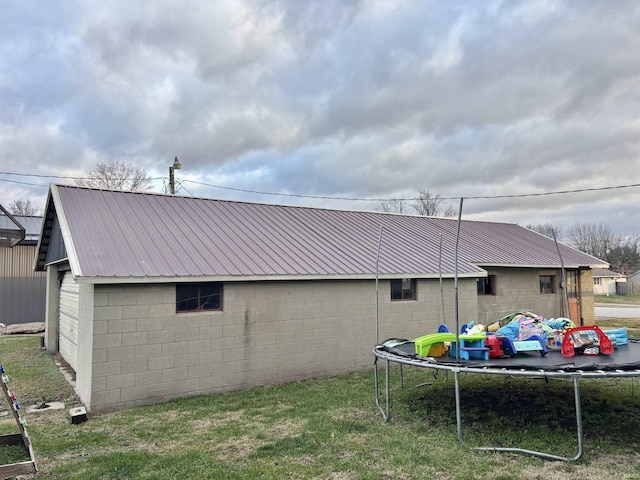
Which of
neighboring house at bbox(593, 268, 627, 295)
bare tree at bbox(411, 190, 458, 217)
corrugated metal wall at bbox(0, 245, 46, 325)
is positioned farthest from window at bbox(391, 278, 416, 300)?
neighboring house at bbox(593, 268, 627, 295)

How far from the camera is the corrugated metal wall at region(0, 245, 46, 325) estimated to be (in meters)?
19.4

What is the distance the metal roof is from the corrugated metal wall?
620 centimetres

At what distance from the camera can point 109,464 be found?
16.2 ft

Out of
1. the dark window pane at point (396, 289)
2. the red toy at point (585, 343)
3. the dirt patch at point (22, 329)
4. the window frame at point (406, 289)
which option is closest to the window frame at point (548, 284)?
the window frame at point (406, 289)

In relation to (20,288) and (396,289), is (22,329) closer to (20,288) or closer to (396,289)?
(20,288)

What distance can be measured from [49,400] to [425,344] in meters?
6.96

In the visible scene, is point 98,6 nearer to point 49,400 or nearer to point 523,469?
point 49,400

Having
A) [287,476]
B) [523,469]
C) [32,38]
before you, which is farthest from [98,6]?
[523,469]

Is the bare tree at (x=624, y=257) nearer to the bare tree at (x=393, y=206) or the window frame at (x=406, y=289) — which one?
the bare tree at (x=393, y=206)

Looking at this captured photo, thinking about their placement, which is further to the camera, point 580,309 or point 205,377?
point 580,309

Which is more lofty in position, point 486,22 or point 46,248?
point 486,22

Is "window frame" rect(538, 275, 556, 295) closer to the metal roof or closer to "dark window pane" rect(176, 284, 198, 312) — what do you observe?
the metal roof

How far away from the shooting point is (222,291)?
855 cm

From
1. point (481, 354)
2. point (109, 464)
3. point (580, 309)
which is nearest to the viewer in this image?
point (109, 464)
